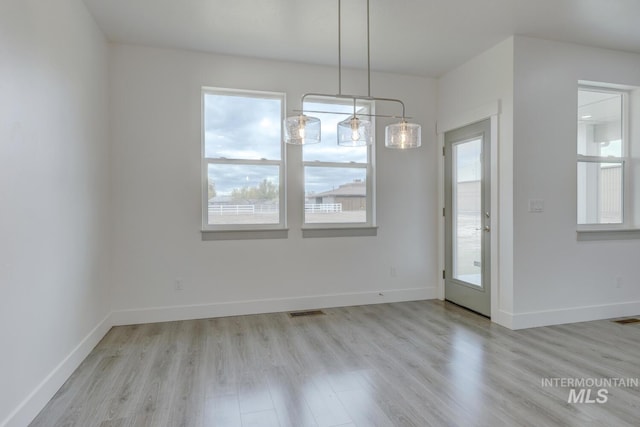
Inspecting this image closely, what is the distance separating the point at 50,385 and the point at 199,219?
6.15 feet

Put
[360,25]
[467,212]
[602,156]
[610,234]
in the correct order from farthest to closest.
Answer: [467,212] → [602,156] → [610,234] → [360,25]

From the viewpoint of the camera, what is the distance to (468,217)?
4043 mm

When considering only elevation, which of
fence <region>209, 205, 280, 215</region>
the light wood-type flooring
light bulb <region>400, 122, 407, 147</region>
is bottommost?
the light wood-type flooring

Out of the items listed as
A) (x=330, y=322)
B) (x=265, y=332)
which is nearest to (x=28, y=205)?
(x=265, y=332)

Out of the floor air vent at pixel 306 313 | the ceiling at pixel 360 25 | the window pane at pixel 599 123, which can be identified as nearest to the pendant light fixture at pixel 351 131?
the ceiling at pixel 360 25

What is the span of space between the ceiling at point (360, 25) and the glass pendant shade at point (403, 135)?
3.65 feet

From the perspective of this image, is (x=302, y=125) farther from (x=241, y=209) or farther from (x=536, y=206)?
(x=536, y=206)

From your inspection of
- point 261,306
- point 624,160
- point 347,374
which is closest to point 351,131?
point 347,374

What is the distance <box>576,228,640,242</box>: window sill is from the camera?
360 centimetres

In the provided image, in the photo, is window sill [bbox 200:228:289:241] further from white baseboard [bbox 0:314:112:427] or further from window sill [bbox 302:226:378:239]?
white baseboard [bbox 0:314:112:427]

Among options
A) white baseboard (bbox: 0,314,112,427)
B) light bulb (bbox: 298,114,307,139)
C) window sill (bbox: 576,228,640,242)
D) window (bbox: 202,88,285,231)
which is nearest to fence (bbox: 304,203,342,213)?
window (bbox: 202,88,285,231)

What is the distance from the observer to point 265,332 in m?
3.29

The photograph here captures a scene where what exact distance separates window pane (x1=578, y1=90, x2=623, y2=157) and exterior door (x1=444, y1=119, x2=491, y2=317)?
1.04 m

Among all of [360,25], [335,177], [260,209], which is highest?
[360,25]
